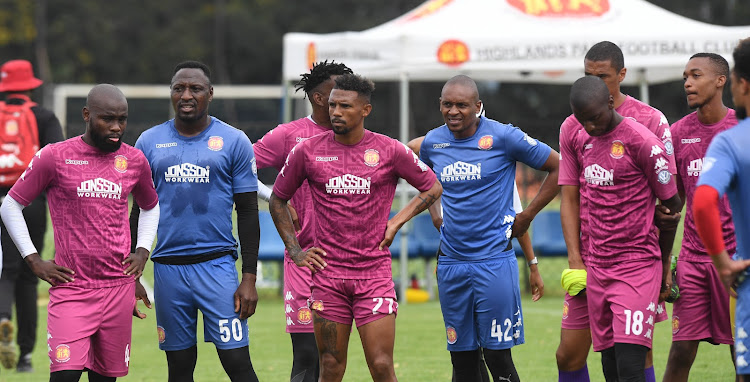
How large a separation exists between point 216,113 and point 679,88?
1585cm

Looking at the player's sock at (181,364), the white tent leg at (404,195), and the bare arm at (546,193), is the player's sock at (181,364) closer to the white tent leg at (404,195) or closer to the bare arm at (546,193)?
the bare arm at (546,193)

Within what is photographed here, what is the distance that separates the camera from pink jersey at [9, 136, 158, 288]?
714cm

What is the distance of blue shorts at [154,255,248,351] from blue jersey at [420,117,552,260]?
1.63 m

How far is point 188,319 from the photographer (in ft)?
24.3

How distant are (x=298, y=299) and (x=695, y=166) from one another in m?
2.87

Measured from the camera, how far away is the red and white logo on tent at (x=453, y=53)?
15.0m

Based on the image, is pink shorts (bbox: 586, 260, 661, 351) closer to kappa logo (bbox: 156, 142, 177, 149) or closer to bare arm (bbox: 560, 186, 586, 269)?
bare arm (bbox: 560, 186, 586, 269)

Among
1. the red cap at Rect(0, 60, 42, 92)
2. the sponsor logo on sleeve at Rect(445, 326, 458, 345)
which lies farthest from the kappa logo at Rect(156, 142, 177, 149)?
the red cap at Rect(0, 60, 42, 92)

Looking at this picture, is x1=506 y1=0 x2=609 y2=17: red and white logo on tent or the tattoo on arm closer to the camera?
the tattoo on arm

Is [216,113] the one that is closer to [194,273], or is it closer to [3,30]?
[3,30]

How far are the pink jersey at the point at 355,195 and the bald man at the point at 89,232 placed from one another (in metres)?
1.11

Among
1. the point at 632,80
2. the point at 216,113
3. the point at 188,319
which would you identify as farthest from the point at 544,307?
the point at 216,113

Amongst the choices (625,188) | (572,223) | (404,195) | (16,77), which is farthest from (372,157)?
(404,195)

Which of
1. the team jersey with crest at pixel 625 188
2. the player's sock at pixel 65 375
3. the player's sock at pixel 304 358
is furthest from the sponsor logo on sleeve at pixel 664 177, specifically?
the player's sock at pixel 65 375
